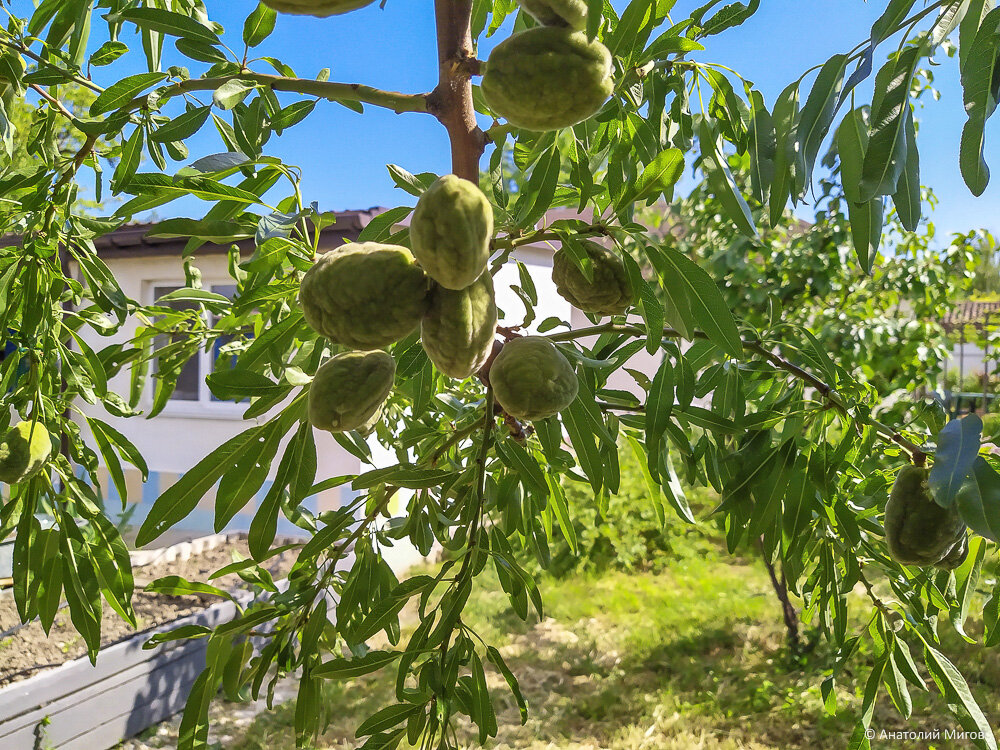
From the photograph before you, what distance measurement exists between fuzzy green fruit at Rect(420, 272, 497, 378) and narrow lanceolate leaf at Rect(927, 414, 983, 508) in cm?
44

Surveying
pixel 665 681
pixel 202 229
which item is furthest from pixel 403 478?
pixel 665 681

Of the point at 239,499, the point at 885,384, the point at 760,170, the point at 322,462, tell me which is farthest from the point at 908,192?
the point at 322,462

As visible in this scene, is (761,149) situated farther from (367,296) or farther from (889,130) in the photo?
(367,296)

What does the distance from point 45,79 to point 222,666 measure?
2.87 ft

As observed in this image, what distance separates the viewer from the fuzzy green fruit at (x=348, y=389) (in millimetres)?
719

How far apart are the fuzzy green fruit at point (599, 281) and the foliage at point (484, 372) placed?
0.03m

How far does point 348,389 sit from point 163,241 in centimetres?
566

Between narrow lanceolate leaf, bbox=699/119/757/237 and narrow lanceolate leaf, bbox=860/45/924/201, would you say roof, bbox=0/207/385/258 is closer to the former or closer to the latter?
narrow lanceolate leaf, bbox=699/119/757/237

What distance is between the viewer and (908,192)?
741 millimetres

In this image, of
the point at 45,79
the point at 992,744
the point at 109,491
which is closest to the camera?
the point at 45,79

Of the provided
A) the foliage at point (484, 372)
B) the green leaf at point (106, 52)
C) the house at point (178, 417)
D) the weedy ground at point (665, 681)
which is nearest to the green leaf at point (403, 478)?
the foliage at point (484, 372)

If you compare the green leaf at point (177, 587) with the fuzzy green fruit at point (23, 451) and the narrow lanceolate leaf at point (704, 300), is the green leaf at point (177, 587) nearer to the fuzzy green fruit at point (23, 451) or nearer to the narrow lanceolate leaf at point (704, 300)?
the fuzzy green fruit at point (23, 451)

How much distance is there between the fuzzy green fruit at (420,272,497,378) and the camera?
65cm

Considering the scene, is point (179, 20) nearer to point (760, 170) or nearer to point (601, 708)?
point (760, 170)
